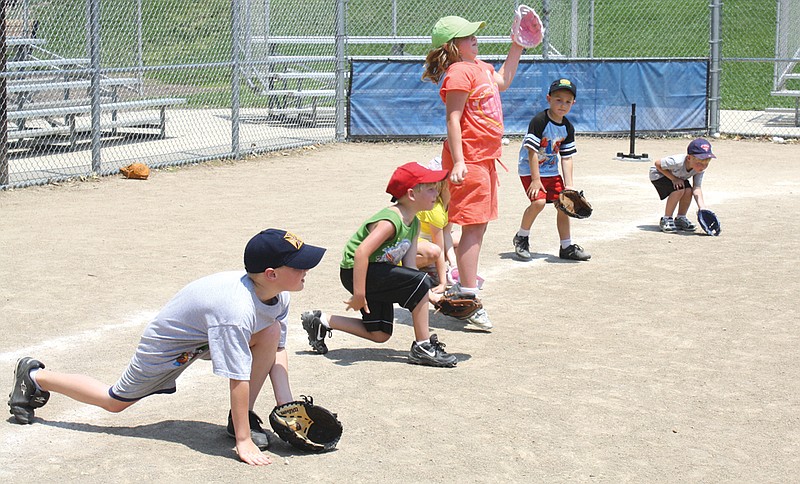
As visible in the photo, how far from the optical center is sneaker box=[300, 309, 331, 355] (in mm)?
5898

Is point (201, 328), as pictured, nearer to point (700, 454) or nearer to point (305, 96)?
point (700, 454)

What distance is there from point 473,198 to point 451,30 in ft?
A: 3.46

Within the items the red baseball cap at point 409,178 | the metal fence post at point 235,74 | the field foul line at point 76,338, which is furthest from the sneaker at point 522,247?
the metal fence post at point 235,74

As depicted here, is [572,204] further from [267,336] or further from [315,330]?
[267,336]

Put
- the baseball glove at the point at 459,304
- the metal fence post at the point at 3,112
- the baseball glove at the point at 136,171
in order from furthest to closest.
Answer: the baseball glove at the point at 136,171, the metal fence post at the point at 3,112, the baseball glove at the point at 459,304

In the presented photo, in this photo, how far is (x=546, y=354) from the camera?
5.98 meters

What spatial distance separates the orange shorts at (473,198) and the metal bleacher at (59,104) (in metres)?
7.79

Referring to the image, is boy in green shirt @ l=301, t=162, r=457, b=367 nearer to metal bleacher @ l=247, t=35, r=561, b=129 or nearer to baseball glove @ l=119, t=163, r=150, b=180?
baseball glove @ l=119, t=163, r=150, b=180

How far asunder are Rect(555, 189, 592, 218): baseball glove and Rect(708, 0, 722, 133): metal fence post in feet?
29.2

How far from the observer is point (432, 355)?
18.7 ft

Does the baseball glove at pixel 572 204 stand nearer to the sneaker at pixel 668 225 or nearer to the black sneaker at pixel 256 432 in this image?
the sneaker at pixel 668 225

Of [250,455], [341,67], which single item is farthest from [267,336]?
[341,67]

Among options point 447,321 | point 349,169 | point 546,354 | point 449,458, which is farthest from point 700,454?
point 349,169

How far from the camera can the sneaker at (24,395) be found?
4770 mm
